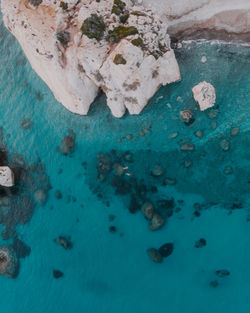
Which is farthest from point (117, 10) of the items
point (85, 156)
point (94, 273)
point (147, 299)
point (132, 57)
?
point (147, 299)

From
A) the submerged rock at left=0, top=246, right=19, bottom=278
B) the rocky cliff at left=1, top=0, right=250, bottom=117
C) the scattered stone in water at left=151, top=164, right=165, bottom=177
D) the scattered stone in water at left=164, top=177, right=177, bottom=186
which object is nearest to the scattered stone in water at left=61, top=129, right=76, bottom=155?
the rocky cliff at left=1, top=0, right=250, bottom=117

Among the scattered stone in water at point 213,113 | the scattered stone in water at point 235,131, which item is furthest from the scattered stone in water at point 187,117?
the scattered stone in water at point 235,131

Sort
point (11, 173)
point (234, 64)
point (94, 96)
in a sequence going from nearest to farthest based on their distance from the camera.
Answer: point (234, 64), point (94, 96), point (11, 173)

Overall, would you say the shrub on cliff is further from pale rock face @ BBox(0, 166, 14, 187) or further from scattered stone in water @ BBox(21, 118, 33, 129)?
pale rock face @ BBox(0, 166, 14, 187)

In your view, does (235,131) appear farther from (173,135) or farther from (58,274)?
(58,274)

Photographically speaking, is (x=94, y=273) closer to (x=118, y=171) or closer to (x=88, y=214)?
(x=88, y=214)

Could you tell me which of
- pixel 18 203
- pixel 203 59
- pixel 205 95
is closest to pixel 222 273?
pixel 205 95
